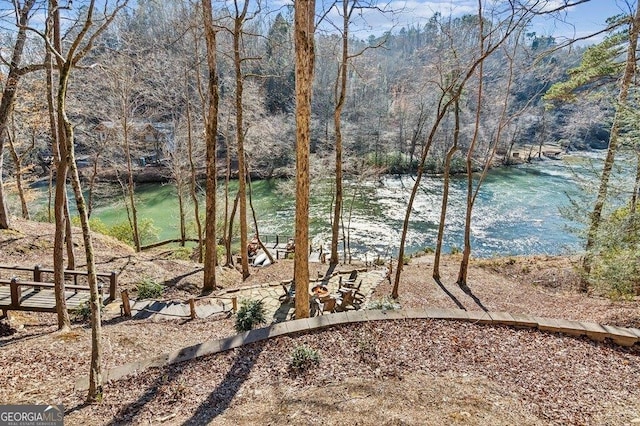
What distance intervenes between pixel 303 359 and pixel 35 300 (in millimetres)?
5494

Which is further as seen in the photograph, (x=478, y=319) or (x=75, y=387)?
(x=478, y=319)

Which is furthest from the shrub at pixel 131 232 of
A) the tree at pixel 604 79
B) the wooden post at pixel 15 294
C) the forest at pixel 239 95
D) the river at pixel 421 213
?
the tree at pixel 604 79

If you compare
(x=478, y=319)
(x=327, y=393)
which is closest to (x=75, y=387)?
(x=327, y=393)

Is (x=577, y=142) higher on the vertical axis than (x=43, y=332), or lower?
higher

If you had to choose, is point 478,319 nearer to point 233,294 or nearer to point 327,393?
point 327,393

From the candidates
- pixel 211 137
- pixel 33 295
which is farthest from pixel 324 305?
pixel 33 295

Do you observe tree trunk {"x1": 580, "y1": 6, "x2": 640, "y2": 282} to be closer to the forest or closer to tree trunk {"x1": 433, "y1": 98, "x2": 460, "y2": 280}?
the forest

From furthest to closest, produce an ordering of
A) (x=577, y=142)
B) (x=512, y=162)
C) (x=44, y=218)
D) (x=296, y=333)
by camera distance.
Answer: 1. (x=577, y=142)
2. (x=512, y=162)
3. (x=44, y=218)
4. (x=296, y=333)

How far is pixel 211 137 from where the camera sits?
885cm

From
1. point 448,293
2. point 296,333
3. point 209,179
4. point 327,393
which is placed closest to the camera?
point 327,393

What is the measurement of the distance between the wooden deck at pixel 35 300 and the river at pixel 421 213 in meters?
13.2

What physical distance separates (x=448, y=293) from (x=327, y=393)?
8097mm

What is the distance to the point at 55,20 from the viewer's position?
5.58 meters

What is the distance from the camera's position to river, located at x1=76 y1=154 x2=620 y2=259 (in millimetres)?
19984
